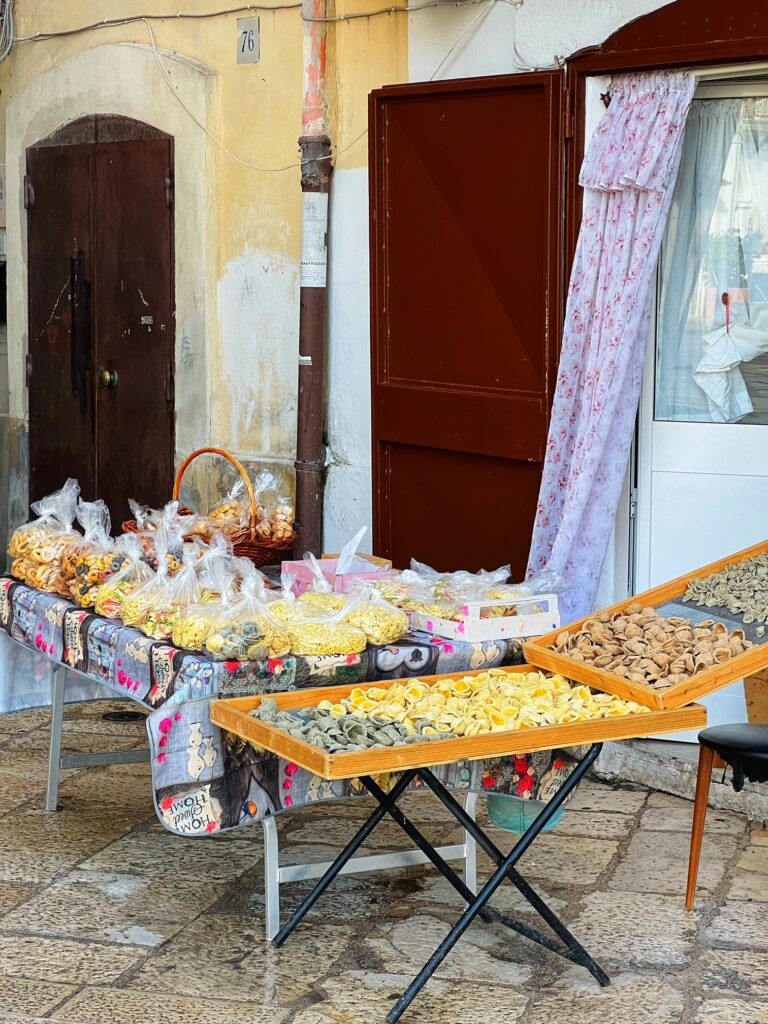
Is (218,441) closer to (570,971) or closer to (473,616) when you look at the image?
(473,616)

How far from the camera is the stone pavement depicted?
384 cm

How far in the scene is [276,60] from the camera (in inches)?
277

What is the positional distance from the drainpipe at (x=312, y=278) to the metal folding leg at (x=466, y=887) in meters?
2.88

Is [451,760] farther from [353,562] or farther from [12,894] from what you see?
[12,894]

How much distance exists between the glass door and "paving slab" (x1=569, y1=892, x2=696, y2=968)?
4.34 feet

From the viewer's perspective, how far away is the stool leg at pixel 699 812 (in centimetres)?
435

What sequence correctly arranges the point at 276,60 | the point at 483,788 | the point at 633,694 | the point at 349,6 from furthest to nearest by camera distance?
the point at 276,60 → the point at 349,6 → the point at 483,788 → the point at 633,694

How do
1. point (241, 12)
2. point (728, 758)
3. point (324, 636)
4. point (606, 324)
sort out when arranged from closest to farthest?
point (324, 636)
point (728, 758)
point (606, 324)
point (241, 12)

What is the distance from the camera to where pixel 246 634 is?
13.2ft

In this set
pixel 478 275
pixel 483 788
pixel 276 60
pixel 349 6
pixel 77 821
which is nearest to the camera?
pixel 483 788

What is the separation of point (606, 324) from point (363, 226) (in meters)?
1.64

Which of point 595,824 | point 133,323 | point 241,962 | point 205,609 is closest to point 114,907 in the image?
point 241,962

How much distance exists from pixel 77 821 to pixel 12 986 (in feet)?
4.26

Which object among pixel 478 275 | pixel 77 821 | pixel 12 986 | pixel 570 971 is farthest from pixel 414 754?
pixel 478 275
